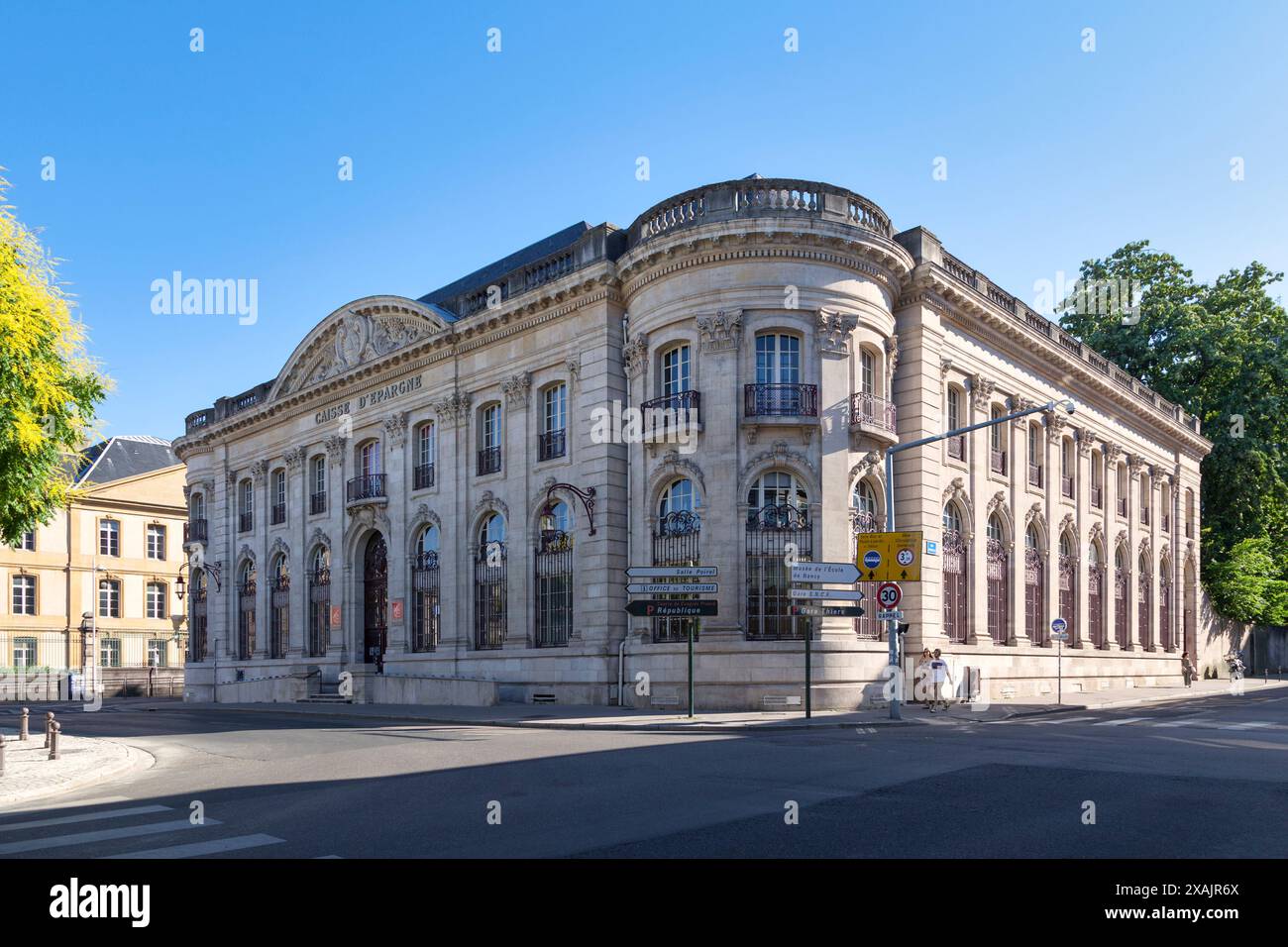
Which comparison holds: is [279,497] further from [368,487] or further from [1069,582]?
[1069,582]

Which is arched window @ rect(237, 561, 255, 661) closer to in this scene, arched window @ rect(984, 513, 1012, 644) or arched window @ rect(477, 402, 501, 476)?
arched window @ rect(477, 402, 501, 476)

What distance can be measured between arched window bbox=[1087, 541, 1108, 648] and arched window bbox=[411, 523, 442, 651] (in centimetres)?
2375

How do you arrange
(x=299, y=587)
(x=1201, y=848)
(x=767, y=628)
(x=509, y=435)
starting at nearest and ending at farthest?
(x=1201, y=848) < (x=767, y=628) < (x=509, y=435) < (x=299, y=587)

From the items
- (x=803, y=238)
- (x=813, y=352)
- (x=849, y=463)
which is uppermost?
(x=803, y=238)

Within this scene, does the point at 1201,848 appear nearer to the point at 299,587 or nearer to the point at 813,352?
the point at 813,352

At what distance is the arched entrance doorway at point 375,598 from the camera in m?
38.3

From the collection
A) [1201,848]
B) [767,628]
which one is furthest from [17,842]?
[767,628]

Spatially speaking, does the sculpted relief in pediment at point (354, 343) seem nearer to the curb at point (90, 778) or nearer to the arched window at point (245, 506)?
the arched window at point (245, 506)

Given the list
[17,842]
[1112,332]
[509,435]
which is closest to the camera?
[17,842]

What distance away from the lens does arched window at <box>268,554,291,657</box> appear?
42.8 metres

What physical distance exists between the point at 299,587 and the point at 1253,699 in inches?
1322

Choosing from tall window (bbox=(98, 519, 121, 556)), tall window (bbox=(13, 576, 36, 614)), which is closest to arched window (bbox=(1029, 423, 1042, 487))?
tall window (bbox=(98, 519, 121, 556))

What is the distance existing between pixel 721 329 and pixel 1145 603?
90.4ft
